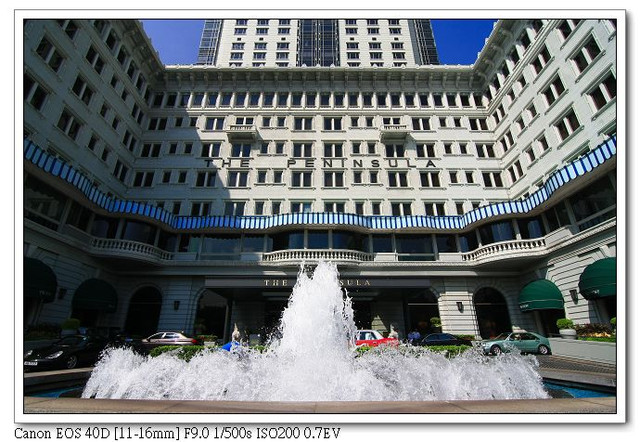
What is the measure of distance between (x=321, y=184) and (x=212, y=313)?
45.8 ft

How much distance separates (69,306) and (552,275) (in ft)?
99.5

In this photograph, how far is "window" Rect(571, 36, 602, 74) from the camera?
1819 centimetres

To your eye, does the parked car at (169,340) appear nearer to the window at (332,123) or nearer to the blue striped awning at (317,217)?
the blue striped awning at (317,217)

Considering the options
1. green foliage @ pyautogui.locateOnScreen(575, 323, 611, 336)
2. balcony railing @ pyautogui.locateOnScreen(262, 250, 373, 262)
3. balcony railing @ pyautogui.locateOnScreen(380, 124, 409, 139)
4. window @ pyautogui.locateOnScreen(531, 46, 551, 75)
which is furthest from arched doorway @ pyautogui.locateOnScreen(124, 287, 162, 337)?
window @ pyautogui.locateOnScreen(531, 46, 551, 75)

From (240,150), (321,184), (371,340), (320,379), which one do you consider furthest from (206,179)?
(320,379)

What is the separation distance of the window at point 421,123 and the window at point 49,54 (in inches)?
1131

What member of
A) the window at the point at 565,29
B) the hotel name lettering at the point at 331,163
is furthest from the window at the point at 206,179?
the window at the point at 565,29

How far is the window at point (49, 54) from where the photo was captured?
18578mm

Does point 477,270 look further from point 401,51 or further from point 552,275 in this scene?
point 401,51

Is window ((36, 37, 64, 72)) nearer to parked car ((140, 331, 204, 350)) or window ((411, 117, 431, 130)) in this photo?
parked car ((140, 331, 204, 350))

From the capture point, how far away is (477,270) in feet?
74.9

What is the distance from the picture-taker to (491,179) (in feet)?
90.9

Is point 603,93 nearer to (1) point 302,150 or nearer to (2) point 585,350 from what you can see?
(2) point 585,350
